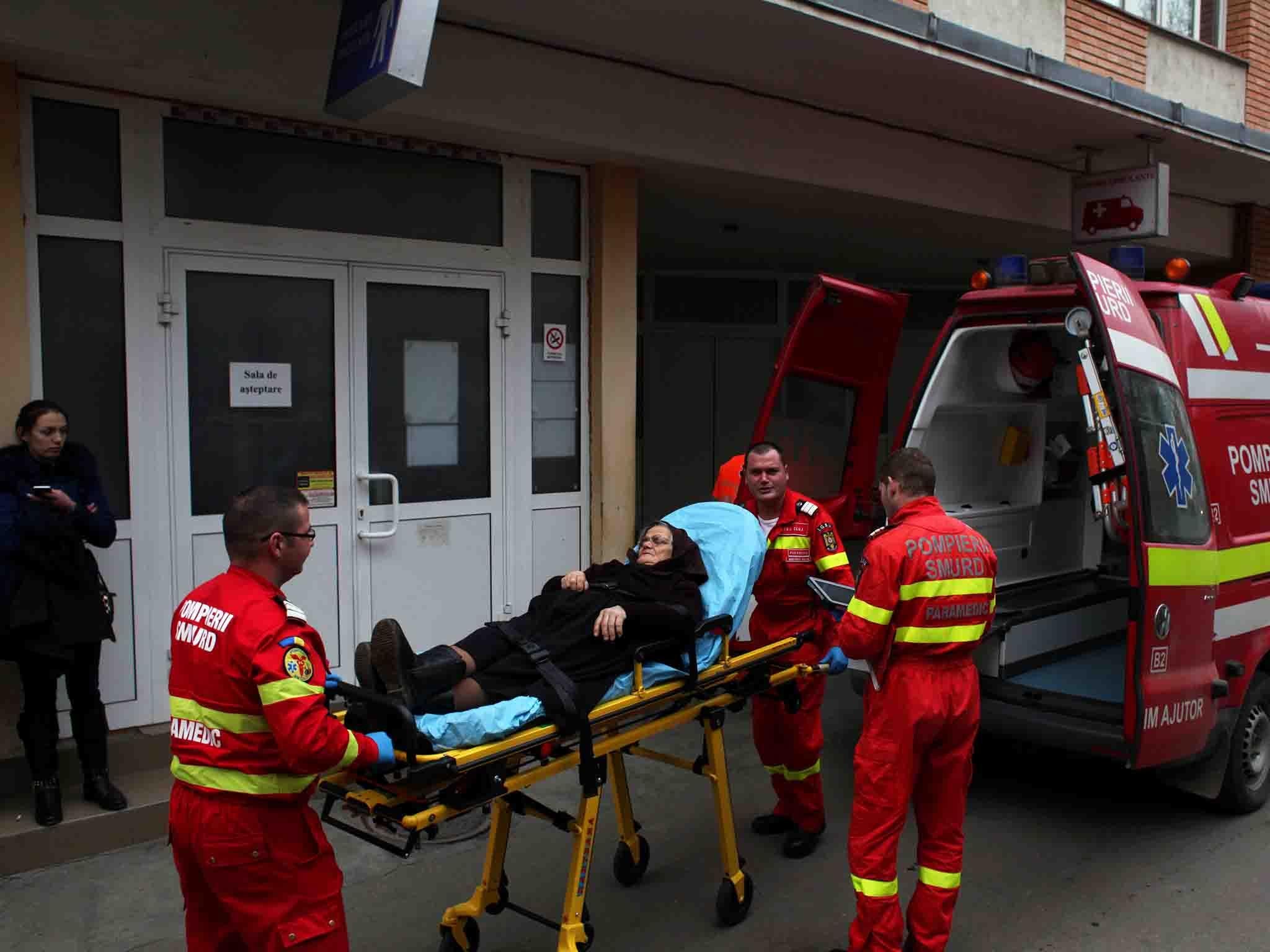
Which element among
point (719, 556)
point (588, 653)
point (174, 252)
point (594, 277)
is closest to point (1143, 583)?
point (719, 556)

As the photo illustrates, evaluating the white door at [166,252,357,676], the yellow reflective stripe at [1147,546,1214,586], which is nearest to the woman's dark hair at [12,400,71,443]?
the white door at [166,252,357,676]

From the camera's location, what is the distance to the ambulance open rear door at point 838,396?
5.78 meters

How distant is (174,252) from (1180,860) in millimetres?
5441

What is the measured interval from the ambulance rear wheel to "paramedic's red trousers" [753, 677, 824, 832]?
193 cm

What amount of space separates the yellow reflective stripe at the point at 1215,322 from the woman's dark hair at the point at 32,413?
5154 mm

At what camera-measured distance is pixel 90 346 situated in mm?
4973

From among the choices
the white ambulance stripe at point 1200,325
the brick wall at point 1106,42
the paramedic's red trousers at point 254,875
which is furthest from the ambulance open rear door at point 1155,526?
the brick wall at point 1106,42

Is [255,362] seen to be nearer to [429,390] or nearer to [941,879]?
[429,390]

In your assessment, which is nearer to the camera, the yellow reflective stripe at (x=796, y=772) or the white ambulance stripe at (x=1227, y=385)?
the yellow reflective stripe at (x=796, y=772)

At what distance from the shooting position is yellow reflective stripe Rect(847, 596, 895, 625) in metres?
3.45

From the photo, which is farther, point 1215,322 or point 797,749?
point 1215,322

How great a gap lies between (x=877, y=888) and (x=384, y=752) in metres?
1.70

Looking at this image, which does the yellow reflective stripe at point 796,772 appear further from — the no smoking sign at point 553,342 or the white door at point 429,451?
the no smoking sign at point 553,342

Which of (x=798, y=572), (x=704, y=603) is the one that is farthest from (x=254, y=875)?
(x=798, y=572)
